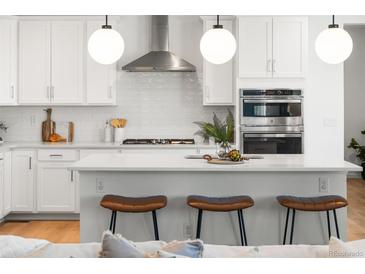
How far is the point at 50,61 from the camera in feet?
18.3

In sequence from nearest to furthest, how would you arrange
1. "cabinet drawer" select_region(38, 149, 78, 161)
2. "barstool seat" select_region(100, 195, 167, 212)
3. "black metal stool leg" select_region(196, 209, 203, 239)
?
"barstool seat" select_region(100, 195, 167, 212), "black metal stool leg" select_region(196, 209, 203, 239), "cabinet drawer" select_region(38, 149, 78, 161)

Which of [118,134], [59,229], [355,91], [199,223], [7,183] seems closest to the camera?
[199,223]

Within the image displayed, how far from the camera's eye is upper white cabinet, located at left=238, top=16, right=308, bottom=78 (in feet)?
17.7

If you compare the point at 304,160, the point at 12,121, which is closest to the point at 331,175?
the point at 304,160

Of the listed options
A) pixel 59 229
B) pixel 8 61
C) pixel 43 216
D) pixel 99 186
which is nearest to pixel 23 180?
pixel 43 216

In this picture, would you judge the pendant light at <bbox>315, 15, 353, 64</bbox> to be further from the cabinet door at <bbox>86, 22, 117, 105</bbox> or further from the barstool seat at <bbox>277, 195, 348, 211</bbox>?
the cabinet door at <bbox>86, 22, 117, 105</bbox>

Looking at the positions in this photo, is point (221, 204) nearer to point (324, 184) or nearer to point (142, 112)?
point (324, 184)

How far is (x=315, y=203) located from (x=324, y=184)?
1.14ft

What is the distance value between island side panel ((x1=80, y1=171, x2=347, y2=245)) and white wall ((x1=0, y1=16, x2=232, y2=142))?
240cm

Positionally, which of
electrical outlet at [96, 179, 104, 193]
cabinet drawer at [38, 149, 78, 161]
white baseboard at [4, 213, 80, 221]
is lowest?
white baseboard at [4, 213, 80, 221]

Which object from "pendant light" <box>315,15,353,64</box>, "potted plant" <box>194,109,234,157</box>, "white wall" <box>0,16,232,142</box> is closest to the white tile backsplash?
"white wall" <box>0,16,232,142</box>

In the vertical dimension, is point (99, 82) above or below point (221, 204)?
above
